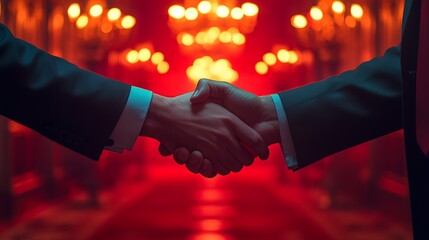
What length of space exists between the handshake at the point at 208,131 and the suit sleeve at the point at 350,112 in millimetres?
224

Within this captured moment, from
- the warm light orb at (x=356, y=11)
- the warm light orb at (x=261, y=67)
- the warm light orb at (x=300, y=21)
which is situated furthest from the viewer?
the warm light orb at (x=261, y=67)

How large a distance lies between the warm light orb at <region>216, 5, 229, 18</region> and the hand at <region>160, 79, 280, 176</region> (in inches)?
422

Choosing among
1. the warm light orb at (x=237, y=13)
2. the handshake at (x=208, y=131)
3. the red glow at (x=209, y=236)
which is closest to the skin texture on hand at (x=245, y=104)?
the handshake at (x=208, y=131)

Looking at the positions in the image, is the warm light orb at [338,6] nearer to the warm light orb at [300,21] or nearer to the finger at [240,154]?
the warm light orb at [300,21]

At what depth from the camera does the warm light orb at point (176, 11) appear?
14.1 m

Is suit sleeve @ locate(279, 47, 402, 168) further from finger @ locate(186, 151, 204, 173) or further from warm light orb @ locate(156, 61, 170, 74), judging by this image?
warm light orb @ locate(156, 61, 170, 74)

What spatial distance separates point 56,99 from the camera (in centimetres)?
322

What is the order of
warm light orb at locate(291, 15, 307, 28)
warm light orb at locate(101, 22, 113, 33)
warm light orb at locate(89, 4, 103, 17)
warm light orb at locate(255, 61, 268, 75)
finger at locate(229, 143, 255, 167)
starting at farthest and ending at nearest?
1. warm light orb at locate(255, 61, 268, 75)
2. warm light orb at locate(291, 15, 307, 28)
3. warm light orb at locate(101, 22, 113, 33)
4. warm light orb at locate(89, 4, 103, 17)
5. finger at locate(229, 143, 255, 167)

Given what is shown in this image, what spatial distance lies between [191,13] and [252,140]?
11.1 meters

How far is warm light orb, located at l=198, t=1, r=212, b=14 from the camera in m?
14.1

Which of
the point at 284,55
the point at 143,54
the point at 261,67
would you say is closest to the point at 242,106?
the point at 143,54

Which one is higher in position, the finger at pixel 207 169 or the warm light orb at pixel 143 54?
the finger at pixel 207 169

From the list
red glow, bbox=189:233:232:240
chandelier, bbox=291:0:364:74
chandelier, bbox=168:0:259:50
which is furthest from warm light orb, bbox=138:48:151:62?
red glow, bbox=189:233:232:240

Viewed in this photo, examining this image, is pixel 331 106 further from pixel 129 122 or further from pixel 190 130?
pixel 129 122
